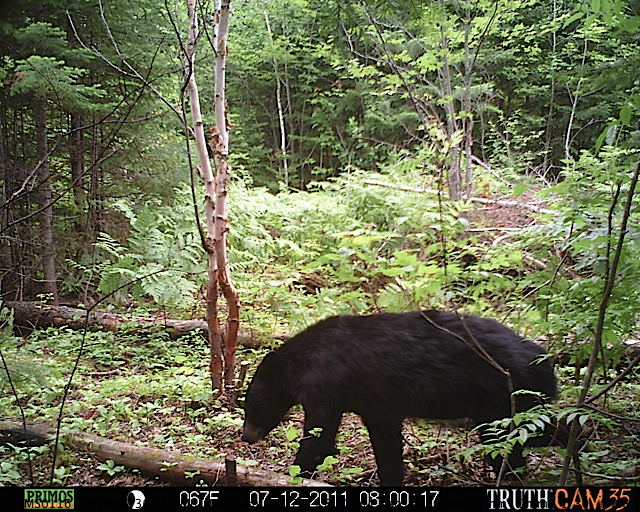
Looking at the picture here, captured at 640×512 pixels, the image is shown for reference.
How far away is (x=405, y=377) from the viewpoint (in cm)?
179

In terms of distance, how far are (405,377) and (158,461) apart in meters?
1.01

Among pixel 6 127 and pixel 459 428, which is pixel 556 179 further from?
pixel 6 127

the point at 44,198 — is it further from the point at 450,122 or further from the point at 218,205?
the point at 450,122

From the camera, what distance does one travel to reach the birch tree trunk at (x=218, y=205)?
2322 mm

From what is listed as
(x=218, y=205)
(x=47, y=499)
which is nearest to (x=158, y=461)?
(x=47, y=499)

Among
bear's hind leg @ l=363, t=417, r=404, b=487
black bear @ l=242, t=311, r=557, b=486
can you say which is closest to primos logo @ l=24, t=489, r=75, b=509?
black bear @ l=242, t=311, r=557, b=486

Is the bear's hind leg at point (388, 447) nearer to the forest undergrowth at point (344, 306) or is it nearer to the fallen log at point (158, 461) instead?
the forest undergrowth at point (344, 306)

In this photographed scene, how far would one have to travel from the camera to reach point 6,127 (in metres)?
3.43

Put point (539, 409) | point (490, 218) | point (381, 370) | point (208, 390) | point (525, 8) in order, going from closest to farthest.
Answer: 1. point (539, 409)
2. point (381, 370)
3. point (208, 390)
4. point (490, 218)
5. point (525, 8)

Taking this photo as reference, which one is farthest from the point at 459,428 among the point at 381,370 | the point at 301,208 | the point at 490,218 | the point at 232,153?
the point at 232,153

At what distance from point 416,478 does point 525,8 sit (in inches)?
106

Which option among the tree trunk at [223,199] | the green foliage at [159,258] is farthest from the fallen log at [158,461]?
the green foliage at [159,258]

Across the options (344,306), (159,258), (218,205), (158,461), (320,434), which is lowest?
(158,461)

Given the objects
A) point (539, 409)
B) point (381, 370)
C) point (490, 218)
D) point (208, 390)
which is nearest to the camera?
point (539, 409)
